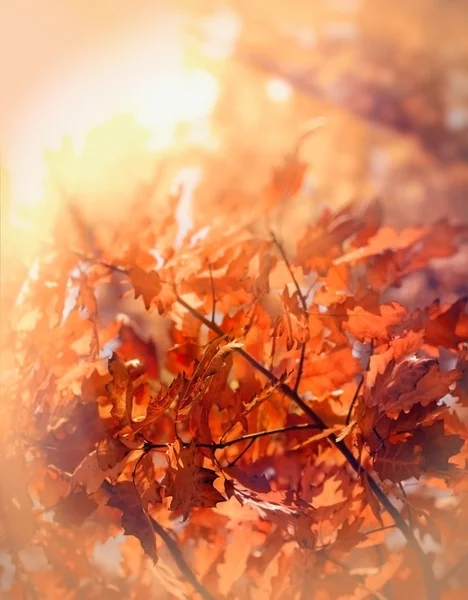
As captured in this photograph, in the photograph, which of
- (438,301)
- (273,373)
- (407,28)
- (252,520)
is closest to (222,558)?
(252,520)

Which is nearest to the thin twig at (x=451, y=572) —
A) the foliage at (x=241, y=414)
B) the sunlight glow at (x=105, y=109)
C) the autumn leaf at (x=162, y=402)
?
the foliage at (x=241, y=414)

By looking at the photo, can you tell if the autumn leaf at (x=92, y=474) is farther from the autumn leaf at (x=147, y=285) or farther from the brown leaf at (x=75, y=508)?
the autumn leaf at (x=147, y=285)

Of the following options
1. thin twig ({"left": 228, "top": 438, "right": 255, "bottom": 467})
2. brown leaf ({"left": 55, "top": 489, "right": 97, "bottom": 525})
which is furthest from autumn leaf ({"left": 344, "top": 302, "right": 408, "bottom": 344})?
brown leaf ({"left": 55, "top": 489, "right": 97, "bottom": 525})

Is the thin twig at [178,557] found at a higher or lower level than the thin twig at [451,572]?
higher

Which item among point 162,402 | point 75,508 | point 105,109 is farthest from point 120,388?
point 105,109

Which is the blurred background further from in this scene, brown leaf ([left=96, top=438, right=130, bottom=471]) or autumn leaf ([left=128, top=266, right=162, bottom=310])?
brown leaf ([left=96, top=438, right=130, bottom=471])

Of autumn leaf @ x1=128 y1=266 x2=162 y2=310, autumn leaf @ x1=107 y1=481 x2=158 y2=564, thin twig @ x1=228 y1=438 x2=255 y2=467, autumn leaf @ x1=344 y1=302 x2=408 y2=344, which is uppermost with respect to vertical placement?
autumn leaf @ x1=128 y1=266 x2=162 y2=310
